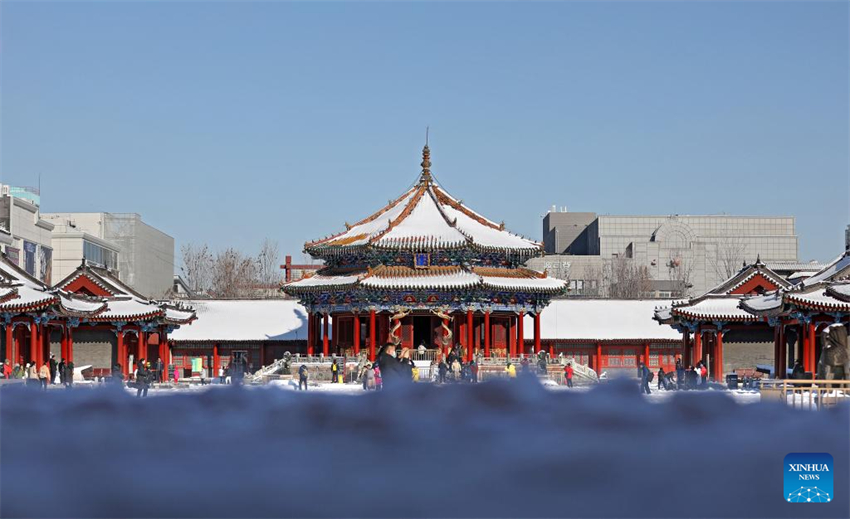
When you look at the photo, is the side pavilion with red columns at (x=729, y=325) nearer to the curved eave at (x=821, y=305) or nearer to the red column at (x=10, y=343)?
the curved eave at (x=821, y=305)

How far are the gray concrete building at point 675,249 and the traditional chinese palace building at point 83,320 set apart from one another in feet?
273

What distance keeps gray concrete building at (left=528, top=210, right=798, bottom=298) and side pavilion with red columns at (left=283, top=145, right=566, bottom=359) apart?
7943cm

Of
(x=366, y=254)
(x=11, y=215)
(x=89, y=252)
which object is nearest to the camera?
(x=366, y=254)

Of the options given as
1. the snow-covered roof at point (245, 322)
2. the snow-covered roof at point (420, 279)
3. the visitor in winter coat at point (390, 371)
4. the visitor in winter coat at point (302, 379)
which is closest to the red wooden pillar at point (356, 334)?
the snow-covered roof at point (420, 279)

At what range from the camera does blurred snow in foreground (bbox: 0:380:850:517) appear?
1945 centimetres

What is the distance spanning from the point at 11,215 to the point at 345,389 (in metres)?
65.0

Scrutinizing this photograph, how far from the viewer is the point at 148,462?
72.5 feet

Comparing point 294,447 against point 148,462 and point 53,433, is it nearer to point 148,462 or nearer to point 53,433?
point 148,462

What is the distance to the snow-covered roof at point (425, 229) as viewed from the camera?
62.6 m

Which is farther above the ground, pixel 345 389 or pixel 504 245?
pixel 504 245

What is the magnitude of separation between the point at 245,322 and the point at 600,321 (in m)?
20.9

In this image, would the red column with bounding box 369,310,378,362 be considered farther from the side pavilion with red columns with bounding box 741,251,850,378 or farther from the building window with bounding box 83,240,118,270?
the building window with bounding box 83,240,118,270

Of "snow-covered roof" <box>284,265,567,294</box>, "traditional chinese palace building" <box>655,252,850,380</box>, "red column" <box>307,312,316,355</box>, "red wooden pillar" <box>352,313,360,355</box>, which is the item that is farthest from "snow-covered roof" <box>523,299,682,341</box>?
"red wooden pillar" <box>352,313,360,355</box>

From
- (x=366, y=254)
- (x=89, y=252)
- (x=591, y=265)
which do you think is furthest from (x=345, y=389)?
(x=591, y=265)
